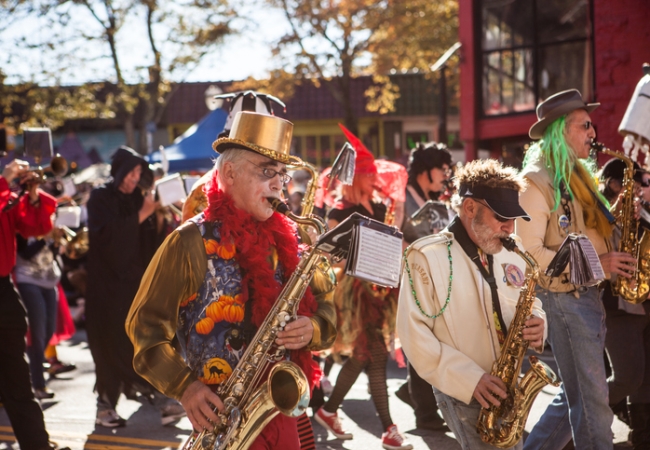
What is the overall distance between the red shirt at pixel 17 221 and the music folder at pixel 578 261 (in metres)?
3.71

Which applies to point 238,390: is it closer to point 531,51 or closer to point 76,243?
point 76,243

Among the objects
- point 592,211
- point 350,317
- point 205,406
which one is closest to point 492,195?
point 592,211

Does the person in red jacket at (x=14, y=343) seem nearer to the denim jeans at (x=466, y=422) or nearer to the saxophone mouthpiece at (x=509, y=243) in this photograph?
the denim jeans at (x=466, y=422)

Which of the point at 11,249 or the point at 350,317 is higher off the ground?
the point at 11,249

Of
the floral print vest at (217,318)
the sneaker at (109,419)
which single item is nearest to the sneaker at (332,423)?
the sneaker at (109,419)

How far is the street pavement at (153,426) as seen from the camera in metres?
6.04

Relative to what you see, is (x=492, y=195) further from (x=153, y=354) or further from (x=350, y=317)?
(x=350, y=317)

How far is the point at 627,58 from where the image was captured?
37.4ft

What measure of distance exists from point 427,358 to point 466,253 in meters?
0.50

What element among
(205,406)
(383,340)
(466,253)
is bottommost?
(383,340)

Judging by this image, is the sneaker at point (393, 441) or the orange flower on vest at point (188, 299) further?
the sneaker at point (393, 441)

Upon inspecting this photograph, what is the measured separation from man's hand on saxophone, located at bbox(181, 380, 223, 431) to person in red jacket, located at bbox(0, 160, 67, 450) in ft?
9.12

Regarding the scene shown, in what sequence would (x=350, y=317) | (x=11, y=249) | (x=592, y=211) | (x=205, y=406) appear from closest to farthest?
(x=205, y=406), (x=592, y=211), (x=11, y=249), (x=350, y=317)

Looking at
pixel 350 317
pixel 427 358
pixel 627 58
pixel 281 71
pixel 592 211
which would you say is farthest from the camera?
pixel 281 71
